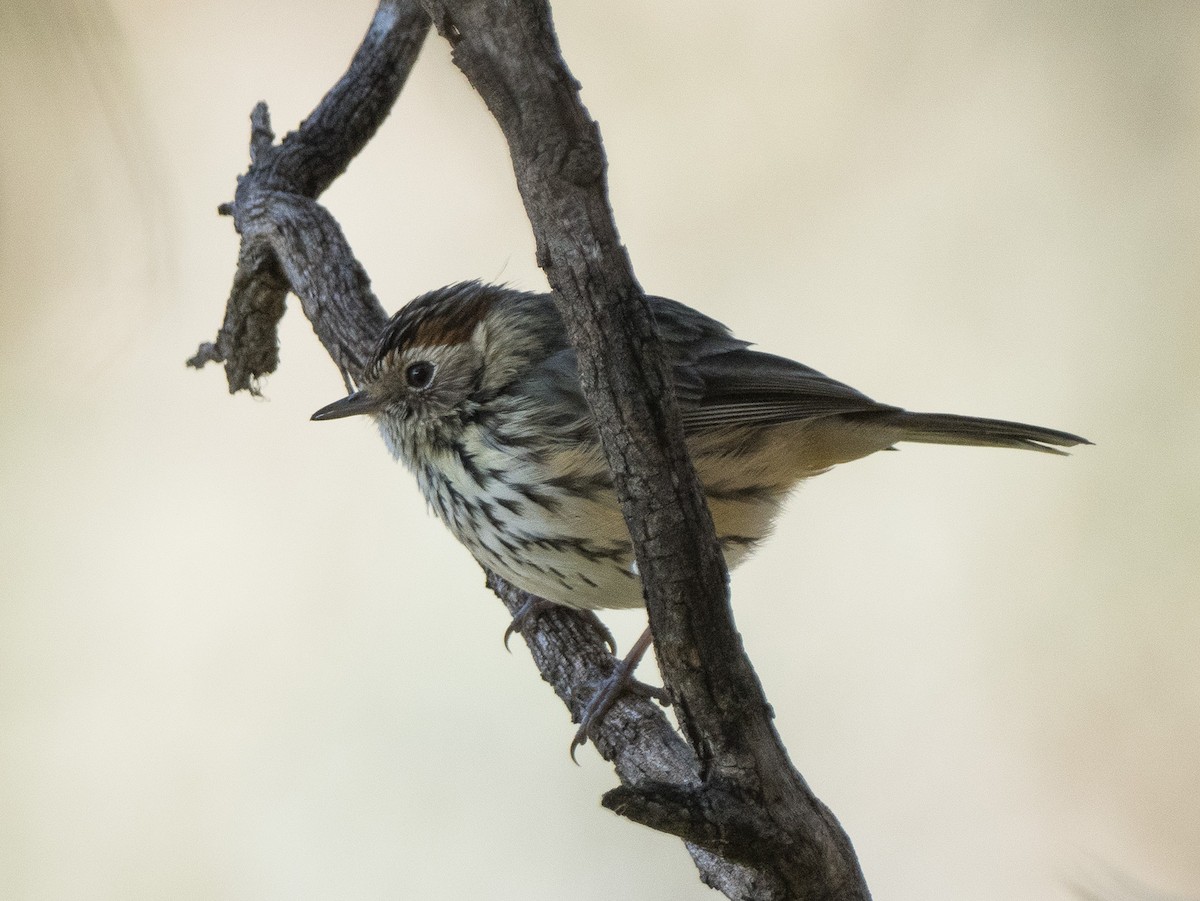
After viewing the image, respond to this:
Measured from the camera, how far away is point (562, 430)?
3.47 metres

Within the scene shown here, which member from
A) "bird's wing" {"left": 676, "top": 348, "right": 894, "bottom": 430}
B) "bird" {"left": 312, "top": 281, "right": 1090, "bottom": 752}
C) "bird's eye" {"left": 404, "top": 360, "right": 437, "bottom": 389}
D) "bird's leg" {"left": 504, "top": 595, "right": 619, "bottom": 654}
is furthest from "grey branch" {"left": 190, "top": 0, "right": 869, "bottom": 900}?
"bird's eye" {"left": 404, "top": 360, "right": 437, "bottom": 389}

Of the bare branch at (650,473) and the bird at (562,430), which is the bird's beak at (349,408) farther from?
the bare branch at (650,473)

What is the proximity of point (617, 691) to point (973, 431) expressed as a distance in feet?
4.38

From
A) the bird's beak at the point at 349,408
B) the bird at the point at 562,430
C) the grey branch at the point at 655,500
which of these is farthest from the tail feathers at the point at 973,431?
the bird's beak at the point at 349,408

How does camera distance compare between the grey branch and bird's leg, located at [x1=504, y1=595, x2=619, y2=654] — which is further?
bird's leg, located at [x1=504, y1=595, x2=619, y2=654]

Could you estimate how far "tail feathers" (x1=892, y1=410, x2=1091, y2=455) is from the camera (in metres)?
3.73

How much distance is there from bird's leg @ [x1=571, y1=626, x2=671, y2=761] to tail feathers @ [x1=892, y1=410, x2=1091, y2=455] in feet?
3.45

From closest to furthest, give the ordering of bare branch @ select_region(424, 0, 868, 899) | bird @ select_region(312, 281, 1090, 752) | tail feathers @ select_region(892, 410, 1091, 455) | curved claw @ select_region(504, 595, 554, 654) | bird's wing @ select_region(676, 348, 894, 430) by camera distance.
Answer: bare branch @ select_region(424, 0, 868, 899) → bird @ select_region(312, 281, 1090, 752) → bird's wing @ select_region(676, 348, 894, 430) → tail feathers @ select_region(892, 410, 1091, 455) → curved claw @ select_region(504, 595, 554, 654)

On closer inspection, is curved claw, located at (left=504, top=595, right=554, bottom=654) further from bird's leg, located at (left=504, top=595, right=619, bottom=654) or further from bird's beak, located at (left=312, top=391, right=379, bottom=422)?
bird's beak, located at (left=312, top=391, right=379, bottom=422)

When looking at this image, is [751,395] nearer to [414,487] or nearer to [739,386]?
[739,386]

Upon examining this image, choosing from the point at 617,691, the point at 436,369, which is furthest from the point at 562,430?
the point at 617,691

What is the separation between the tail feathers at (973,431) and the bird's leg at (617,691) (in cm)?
105

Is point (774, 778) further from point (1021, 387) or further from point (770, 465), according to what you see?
point (1021, 387)

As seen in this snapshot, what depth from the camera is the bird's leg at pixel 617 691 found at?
347 centimetres
